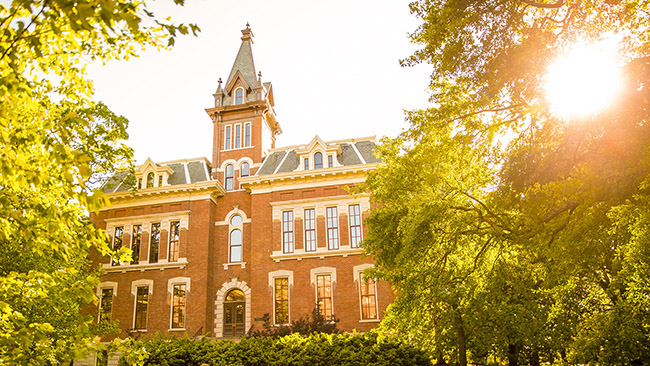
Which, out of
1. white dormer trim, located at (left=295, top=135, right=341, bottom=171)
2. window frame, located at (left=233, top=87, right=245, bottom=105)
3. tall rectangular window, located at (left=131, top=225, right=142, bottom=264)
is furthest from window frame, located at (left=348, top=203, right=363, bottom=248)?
tall rectangular window, located at (left=131, top=225, right=142, bottom=264)

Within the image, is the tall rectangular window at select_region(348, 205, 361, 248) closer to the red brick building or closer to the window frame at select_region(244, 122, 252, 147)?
the red brick building

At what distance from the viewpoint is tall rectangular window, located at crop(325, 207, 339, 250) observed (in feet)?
90.0

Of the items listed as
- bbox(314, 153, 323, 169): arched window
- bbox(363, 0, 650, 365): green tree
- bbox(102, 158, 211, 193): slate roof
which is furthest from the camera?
bbox(102, 158, 211, 193): slate roof

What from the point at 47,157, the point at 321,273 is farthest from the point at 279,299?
the point at 47,157

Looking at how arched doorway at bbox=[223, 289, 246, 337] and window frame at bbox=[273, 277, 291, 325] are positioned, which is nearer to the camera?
window frame at bbox=[273, 277, 291, 325]

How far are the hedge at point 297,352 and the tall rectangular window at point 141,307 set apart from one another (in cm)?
1455

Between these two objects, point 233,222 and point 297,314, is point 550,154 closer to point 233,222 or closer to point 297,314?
point 297,314

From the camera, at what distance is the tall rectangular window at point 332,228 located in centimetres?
2744

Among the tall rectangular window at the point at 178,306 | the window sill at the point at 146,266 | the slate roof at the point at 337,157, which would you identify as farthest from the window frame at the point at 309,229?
the tall rectangular window at the point at 178,306

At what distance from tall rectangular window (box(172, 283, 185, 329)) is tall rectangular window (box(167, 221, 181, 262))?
6.02 feet

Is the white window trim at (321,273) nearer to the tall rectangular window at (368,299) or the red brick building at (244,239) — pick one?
the red brick building at (244,239)

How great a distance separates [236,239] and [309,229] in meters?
5.01

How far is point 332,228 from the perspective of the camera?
27688mm

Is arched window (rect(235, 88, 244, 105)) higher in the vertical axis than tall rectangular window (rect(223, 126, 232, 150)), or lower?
higher
